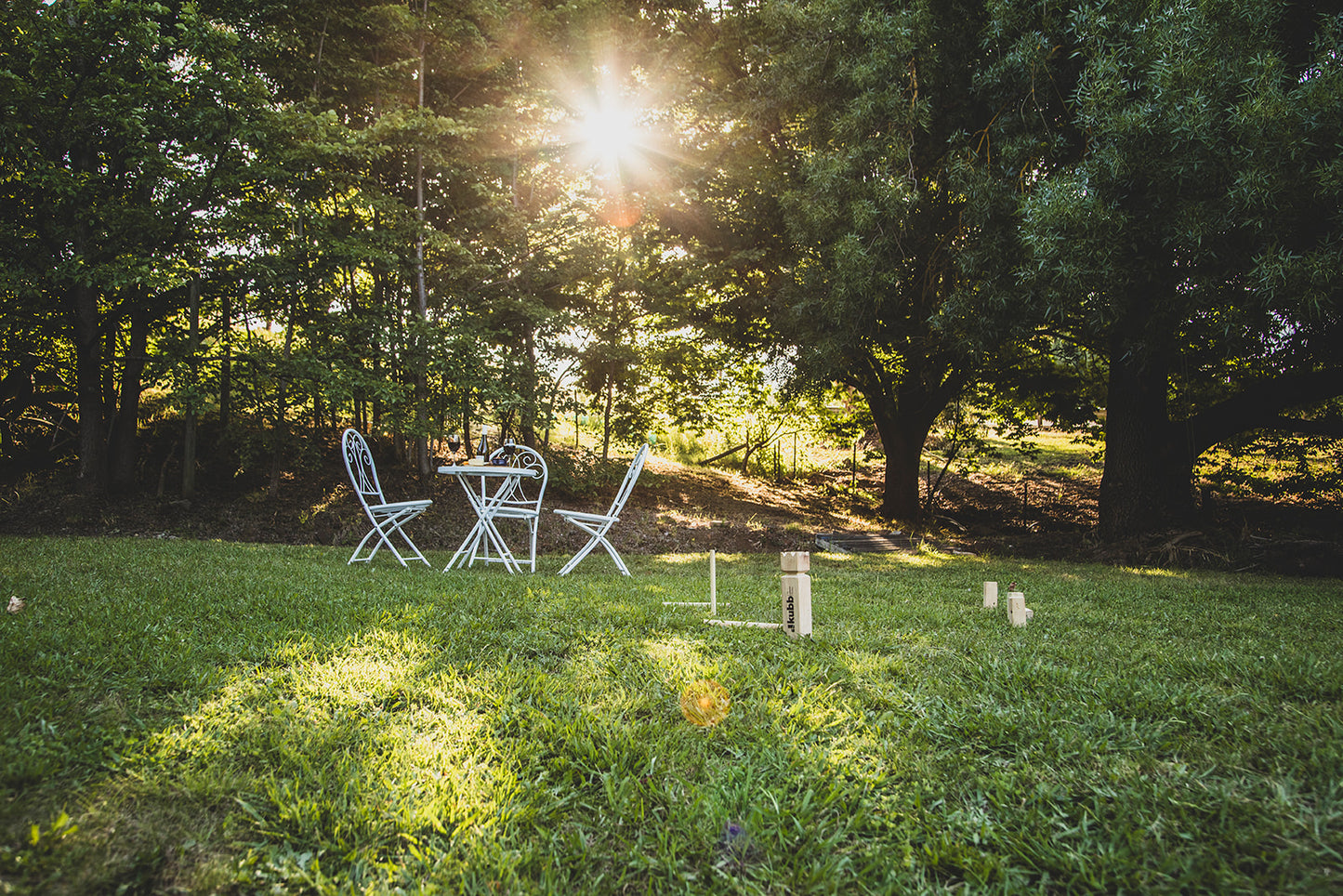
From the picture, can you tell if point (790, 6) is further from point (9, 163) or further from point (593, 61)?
point (9, 163)

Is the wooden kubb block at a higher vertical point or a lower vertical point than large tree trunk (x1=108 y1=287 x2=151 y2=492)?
lower

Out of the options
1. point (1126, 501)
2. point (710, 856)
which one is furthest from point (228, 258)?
point (1126, 501)

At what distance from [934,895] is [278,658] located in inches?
84.6

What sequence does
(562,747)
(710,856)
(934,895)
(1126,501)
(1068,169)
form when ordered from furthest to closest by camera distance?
(1126,501), (1068,169), (562,747), (710,856), (934,895)

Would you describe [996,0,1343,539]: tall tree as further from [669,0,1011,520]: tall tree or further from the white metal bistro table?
the white metal bistro table

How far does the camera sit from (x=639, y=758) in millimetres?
1610

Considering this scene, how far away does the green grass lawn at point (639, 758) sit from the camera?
1200 mm

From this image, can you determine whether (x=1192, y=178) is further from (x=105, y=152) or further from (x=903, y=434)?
(x=105, y=152)

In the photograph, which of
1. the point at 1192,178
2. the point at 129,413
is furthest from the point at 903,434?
the point at 129,413

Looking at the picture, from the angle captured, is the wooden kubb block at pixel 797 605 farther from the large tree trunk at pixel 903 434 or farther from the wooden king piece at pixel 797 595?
the large tree trunk at pixel 903 434

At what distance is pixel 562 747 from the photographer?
164cm

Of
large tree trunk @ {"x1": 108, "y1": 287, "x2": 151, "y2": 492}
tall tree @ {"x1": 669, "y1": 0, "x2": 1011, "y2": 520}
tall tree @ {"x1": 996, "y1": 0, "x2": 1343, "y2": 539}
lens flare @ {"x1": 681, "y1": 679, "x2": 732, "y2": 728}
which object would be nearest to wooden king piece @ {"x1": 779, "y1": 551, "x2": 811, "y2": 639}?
lens flare @ {"x1": 681, "y1": 679, "x2": 732, "y2": 728}

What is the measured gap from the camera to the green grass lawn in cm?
120

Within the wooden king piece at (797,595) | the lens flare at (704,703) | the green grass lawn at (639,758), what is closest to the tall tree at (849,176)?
the wooden king piece at (797,595)
